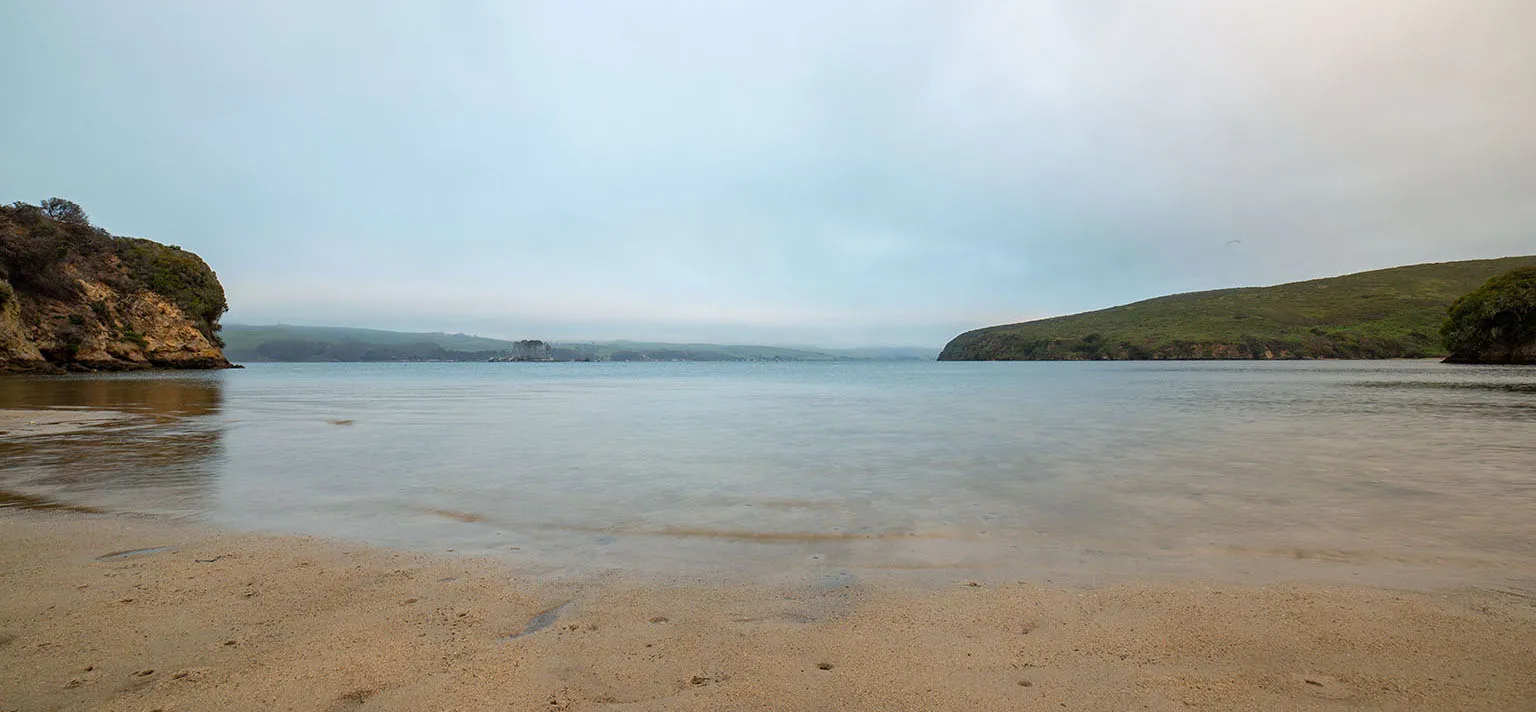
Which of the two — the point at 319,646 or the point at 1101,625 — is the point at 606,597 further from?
the point at 1101,625

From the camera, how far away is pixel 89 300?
5522 cm

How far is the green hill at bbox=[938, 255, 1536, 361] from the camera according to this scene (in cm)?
10894

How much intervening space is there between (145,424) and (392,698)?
19.1 m

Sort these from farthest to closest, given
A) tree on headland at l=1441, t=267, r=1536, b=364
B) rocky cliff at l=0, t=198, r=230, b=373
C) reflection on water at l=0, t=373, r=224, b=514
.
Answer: tree on headland at l=1441, t=267, r=1536, b=364 < rocky cliff at l=0, t=198, r=230, b=373 < reflection on water at l=0, t=373, r=224, b=514

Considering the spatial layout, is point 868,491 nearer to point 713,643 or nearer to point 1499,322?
point 713,643

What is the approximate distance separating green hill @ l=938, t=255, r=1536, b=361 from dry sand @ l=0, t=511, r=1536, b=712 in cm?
14104

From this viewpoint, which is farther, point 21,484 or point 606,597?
point 21,484

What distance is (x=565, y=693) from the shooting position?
9.71 ft

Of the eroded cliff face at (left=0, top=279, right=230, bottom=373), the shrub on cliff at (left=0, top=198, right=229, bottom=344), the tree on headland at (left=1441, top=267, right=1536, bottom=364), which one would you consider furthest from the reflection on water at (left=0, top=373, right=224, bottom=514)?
→ the tree on headland at (left=1441, top=267, right=1536, bottom=364)

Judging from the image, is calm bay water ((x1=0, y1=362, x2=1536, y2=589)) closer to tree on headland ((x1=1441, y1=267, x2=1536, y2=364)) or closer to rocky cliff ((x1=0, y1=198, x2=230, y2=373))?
rocky cliff ((x1=0, y1=198, x2=230, y2=373))

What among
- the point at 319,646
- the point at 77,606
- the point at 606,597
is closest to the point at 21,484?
the point at 77,606

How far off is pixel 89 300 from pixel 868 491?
78.2 metres

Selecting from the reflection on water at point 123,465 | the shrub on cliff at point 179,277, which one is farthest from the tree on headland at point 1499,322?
the shrub on cliff at point 179,277

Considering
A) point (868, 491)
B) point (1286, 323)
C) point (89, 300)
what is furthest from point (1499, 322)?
point (89, 300)
